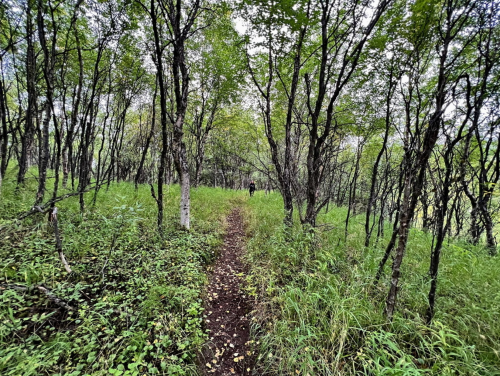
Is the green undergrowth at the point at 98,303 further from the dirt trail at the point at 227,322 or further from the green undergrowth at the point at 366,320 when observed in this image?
the green undergrowth at the point at 366,320

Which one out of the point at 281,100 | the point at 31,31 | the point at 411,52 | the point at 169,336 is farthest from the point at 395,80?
the point at 31,31

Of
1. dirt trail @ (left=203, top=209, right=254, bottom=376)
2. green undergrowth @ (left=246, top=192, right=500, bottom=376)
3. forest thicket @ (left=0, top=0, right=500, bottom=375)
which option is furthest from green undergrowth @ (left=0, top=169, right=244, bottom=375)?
green undergrowth @ (left=246, top=192, right=500, bottom=376)

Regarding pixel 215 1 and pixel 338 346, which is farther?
pixel 215 1

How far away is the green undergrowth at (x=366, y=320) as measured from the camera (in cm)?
217

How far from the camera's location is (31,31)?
4621mm

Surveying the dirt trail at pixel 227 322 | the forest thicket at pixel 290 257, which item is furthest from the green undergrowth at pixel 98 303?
the dirt trail at pixel 227 322

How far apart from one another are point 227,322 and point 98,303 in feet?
6.35

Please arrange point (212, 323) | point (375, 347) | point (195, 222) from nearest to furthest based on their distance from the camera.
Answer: point (375, 347)
point (212, 323)
point (195, 222)

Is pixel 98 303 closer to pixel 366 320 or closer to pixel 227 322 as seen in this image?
pixel 227 322

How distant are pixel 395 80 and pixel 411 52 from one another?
31.4 inches

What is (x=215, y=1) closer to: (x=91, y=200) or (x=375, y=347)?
(x=91, y=200)

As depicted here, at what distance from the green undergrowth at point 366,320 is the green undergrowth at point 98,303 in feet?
3.94

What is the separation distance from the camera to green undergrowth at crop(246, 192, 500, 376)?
2166mm

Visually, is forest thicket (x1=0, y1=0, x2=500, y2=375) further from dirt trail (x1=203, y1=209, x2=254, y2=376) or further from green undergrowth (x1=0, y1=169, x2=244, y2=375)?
dirt trail (x1=203, y1=209, x2=254, y2=376)
